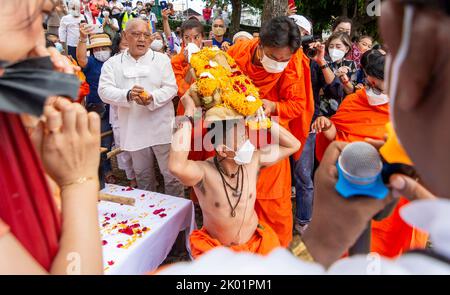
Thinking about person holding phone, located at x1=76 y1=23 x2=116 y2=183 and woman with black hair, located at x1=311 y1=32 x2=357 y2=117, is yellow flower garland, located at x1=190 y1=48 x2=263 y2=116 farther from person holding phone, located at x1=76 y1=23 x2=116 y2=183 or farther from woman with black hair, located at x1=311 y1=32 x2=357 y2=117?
person holding phone, located at x1=76 y1=23 x2=116 y2=183

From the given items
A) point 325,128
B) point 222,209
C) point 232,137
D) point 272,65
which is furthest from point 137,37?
point 222,209

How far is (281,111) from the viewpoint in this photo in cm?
303

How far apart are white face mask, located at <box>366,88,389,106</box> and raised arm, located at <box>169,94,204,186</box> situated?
4.73ft

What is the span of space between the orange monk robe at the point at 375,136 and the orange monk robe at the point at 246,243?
27.4 inches

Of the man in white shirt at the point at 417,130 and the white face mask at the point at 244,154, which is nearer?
the man in white shirt at the point at 417,130

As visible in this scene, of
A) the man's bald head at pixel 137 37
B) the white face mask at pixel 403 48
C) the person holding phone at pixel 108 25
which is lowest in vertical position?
the person holding phone at pixel 108 25

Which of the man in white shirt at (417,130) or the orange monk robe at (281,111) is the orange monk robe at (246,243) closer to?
the orange monk robe at (281,111)

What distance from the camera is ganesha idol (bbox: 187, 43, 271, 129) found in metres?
2.32

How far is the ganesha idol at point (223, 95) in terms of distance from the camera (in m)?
2.32

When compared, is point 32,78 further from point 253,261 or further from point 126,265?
point 126,265

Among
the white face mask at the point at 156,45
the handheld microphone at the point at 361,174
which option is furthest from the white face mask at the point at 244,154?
the white face mask at the point at 156,45

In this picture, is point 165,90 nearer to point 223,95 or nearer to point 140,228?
point 223,95

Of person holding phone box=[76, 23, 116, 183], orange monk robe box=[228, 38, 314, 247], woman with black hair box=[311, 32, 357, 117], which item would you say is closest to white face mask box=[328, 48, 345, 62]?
woman with black hair box=[311, 32, 357, 117]
